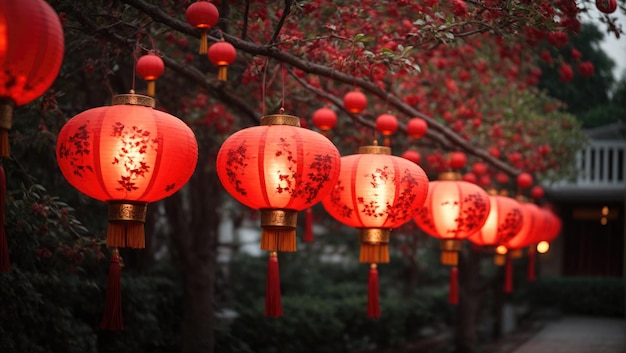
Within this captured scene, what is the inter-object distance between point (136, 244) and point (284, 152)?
0.98 m

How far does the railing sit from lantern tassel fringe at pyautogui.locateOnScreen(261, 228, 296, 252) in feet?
45.5

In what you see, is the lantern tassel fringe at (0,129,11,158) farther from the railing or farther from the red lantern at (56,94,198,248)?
the railing

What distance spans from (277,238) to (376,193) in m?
0.97

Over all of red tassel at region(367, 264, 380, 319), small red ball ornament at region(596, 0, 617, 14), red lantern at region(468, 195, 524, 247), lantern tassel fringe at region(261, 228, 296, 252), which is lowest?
red tassel at region(367, 264, 380, 319)

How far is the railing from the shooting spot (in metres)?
18.2

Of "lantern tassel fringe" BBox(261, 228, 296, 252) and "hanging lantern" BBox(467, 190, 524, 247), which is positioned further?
"hanging lantern" BBox(467, 190, 524, 247)

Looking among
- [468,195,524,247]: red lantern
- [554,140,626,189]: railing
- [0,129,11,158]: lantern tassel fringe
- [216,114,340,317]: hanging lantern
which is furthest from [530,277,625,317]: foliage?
[0,129,11,158]: lantern tassel fringe

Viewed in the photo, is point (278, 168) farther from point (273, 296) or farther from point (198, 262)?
point (198, 262)

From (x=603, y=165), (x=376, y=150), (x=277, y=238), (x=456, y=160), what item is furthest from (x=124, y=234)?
(x=603, y=165)

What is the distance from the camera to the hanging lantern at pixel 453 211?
7.21m

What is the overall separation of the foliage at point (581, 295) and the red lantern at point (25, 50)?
1838 centimetres

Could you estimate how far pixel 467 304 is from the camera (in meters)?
14.5

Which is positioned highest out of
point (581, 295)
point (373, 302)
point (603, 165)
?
point (603, 165)

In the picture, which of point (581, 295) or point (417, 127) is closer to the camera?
point (417, 127)
